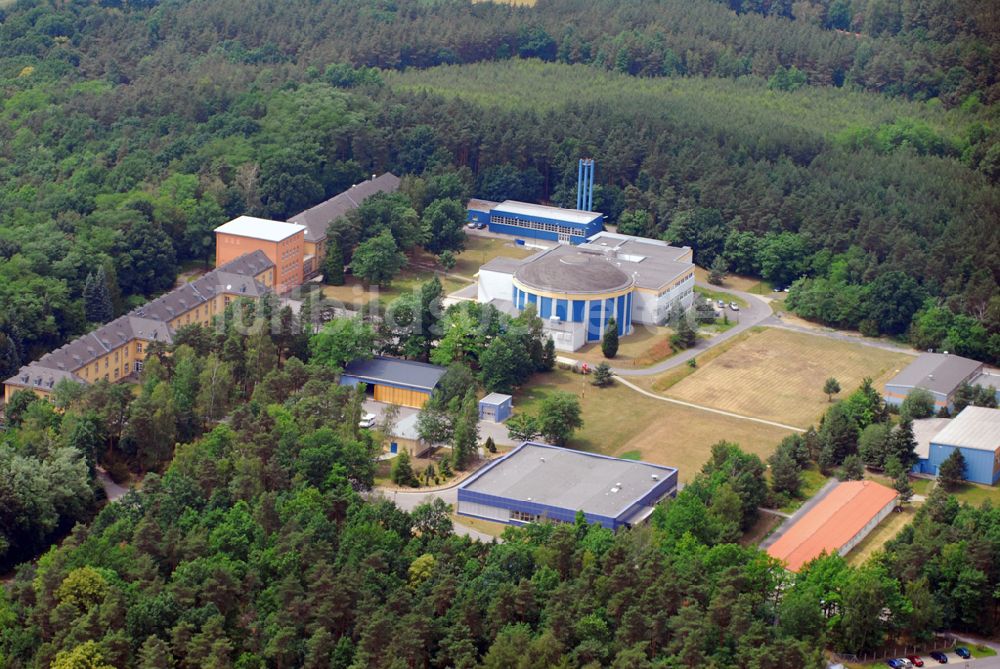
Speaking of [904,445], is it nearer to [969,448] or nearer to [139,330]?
[969,448]

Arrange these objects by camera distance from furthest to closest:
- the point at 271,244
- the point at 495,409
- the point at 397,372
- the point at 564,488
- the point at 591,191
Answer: the point at 591,191 < the point at 271,244 < the point at 397,372 < the point at 495,409 < the point at 564,488

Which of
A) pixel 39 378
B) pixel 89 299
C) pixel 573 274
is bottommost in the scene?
pixel 89 299

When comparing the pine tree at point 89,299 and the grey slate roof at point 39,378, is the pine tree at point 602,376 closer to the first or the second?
the grey slate roof at point 39,378

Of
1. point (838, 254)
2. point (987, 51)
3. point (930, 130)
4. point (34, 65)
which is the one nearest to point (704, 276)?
point (838, 254)

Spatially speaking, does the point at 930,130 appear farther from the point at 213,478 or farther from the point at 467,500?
the point at 213,478

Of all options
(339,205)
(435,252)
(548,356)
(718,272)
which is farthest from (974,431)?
(339,205)

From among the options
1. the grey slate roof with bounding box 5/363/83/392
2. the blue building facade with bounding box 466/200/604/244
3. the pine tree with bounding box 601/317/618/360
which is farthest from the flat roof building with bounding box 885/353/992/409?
the grey slate roof with bounding box 5/363/83/392

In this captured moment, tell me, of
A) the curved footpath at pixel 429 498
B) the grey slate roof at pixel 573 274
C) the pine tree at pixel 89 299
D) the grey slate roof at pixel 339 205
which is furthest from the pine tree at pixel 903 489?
the pine tree at pixel 89 299
